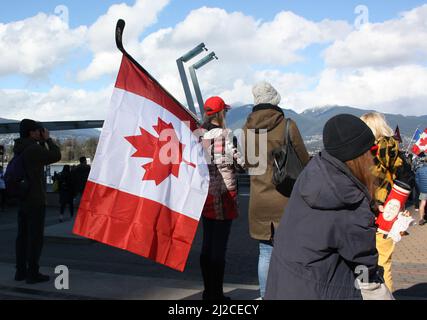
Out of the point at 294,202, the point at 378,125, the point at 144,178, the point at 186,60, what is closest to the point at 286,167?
the point at 378,125

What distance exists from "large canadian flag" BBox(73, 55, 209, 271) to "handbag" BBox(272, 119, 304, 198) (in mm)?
795

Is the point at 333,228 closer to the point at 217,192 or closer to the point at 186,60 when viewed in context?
the point at 217,192

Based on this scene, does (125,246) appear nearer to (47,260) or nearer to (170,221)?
(170,221)

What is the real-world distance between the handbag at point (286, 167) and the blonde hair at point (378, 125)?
2.78ft

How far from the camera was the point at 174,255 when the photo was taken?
4.57 meters

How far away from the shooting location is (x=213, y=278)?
5.41 metres

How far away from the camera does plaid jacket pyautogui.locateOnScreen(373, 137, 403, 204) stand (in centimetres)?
462

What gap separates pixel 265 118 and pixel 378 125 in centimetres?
98

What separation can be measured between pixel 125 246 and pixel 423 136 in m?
14.8
